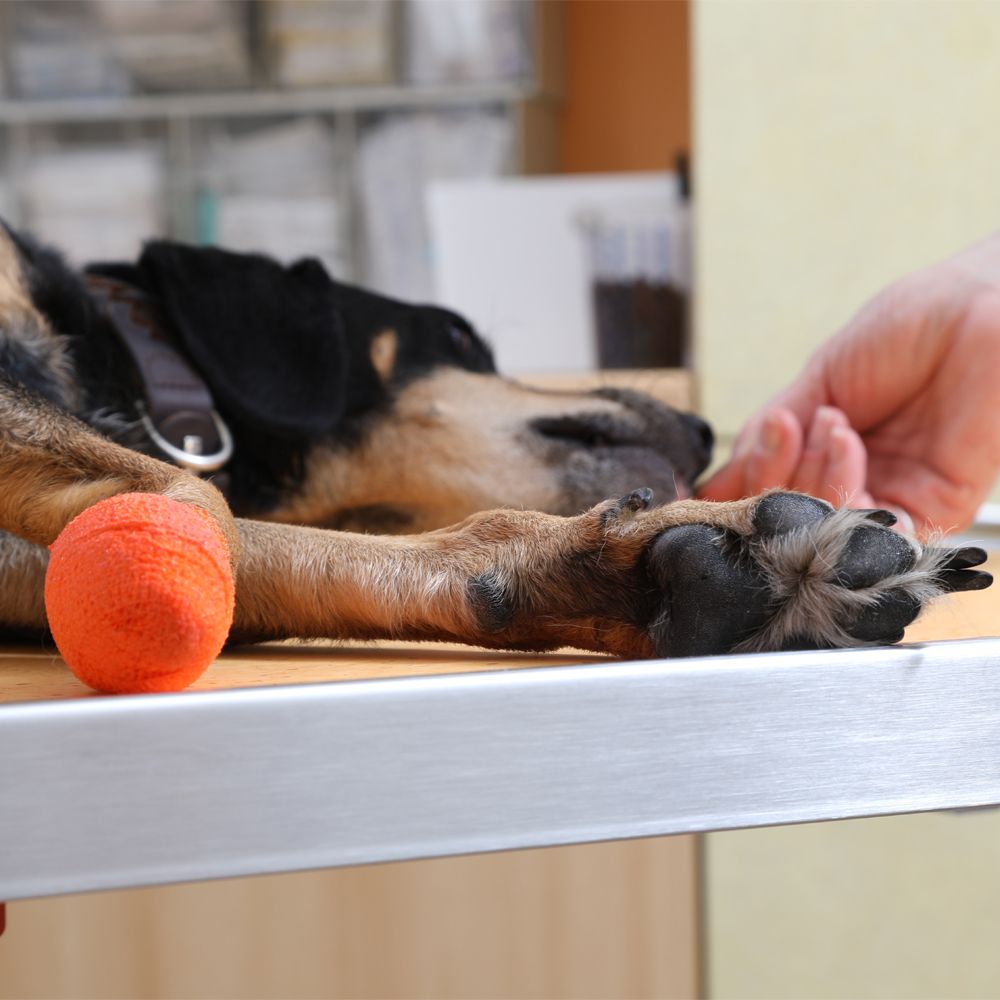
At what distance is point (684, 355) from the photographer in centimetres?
251

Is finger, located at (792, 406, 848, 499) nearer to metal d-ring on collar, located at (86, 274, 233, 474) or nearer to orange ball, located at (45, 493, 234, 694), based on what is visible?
metal d-ring on collar, located at (86, 274, 233, 474)

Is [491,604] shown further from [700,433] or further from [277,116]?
[277,116]

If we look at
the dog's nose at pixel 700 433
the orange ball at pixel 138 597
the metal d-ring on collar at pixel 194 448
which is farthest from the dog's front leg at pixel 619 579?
the dog's nose at pixel 700 433

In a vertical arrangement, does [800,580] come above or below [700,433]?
above

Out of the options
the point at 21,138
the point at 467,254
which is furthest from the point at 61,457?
the point at 21,138

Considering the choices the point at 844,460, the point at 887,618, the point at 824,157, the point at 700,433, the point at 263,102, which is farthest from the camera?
the point at 263,102

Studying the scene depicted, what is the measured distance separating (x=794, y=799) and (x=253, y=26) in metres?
3.39

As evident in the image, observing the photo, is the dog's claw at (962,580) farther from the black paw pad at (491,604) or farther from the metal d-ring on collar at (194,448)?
the metal d-ring on collar at (194,448)

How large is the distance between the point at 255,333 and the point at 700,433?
0.63 meters

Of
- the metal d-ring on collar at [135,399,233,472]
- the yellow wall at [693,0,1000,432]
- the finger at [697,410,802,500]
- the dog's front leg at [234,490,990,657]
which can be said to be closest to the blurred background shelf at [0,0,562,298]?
the yellow wall at [693,0,1000,432]

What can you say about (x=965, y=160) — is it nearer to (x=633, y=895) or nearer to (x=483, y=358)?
(x=483, y=358)

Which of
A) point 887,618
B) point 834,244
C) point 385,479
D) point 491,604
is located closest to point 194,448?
point 385,479

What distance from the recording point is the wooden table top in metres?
0.56

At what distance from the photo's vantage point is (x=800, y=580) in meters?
0.58
